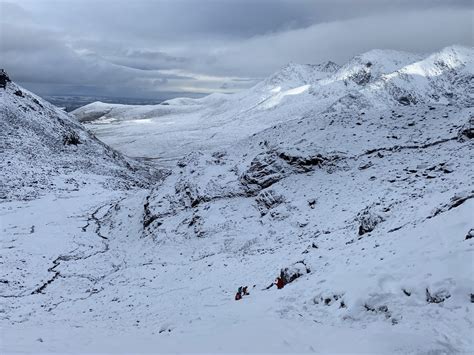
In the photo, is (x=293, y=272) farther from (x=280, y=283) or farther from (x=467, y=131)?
(x=467, y=131)

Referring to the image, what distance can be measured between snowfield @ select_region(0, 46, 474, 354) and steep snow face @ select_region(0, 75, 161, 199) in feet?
2.51

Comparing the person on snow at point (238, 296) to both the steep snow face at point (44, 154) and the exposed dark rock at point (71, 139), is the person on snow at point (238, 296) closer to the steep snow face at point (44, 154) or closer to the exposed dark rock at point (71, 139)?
the steep snow face at point (44, 154)

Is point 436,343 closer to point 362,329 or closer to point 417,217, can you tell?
point 362,329

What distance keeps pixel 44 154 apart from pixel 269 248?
5096 cm

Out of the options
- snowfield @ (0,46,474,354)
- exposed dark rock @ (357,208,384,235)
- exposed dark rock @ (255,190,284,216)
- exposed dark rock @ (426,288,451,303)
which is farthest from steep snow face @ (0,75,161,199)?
exposed dark rock @ (426,288,451,303)

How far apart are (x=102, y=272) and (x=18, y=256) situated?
283 inches

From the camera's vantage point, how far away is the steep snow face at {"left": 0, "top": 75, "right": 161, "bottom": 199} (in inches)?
2068

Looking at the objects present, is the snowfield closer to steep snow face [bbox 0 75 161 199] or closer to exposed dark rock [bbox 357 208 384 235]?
exposed dark rock [bbox 357 208 384 235]

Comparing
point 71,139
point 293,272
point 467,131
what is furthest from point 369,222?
point 71,139

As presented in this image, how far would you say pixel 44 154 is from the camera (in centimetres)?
6419

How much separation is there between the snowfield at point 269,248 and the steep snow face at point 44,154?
2.51ft

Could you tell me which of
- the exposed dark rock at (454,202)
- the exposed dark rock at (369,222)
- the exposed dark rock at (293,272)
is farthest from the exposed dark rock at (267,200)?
the exposed dark rock at (454,202)

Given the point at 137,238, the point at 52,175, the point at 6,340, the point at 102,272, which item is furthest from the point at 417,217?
the point at 52,175

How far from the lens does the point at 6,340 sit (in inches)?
603
